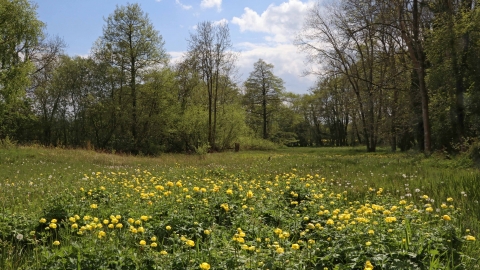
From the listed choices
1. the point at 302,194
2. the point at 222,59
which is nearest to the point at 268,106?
the point at 222,59

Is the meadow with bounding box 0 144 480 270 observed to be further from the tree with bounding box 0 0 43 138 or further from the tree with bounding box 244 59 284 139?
the tree with bounding box 244 59 284 139

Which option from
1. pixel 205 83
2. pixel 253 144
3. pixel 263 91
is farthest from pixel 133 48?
pixel 263 91

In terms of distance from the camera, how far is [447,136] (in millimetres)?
19344

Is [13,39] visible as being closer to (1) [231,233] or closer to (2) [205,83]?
(2) [205,83]

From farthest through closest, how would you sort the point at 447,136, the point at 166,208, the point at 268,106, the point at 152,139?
1. the point at 268,106
2. the point at 152,139
3. the point at 447,136
4. the point at 166,208

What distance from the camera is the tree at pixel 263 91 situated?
6038 cm

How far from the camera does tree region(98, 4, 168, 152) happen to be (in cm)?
3353

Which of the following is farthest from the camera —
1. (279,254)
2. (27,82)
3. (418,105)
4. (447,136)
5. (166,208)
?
(27,82)

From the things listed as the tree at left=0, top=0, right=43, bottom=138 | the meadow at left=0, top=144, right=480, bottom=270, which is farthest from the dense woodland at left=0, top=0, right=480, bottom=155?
the meadow at left=0, top=144, right=480, bottom=270

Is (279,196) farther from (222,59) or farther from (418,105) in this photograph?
(222,59)

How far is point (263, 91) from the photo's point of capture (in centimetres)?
6109

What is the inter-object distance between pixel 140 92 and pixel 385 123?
24188 millimetres

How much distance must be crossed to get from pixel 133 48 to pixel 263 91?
103 ft

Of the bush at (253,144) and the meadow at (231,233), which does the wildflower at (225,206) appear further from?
the bush at (253,144)
